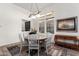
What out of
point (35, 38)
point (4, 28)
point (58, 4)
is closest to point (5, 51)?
point (4, 28)

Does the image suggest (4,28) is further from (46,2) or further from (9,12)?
(46,2)

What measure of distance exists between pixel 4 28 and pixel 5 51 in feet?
1.63

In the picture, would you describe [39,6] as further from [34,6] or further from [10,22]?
[10,22]

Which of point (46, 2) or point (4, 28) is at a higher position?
point (46, 2)

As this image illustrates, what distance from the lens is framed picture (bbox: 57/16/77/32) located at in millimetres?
2242

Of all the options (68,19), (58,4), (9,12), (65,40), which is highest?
(58,4)

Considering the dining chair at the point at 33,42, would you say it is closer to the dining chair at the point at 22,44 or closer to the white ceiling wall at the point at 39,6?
the dining chair at the point at 22,44

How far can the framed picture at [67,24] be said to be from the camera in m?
2.24

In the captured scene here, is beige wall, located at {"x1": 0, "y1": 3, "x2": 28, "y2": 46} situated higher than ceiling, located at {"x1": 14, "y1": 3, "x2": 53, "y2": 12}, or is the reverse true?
ceiling, located at {"x1": 14, "y1": 3, "x2": 53, "y2": 12}

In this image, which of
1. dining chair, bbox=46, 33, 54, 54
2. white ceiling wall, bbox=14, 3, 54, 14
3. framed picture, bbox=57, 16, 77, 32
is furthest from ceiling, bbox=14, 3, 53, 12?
dining chair, bbox=46, 33, 54, 54

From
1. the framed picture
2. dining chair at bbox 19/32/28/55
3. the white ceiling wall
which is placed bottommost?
dining chair at bbox 19/32/28/55

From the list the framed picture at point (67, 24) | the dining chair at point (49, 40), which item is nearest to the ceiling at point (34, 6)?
the framed picture at point (67, 24)

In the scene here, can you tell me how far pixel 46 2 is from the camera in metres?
2.30

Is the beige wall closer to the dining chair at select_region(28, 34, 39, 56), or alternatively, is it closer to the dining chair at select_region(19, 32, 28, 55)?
the dining chair at select_region(19, 32, 28, 55)
